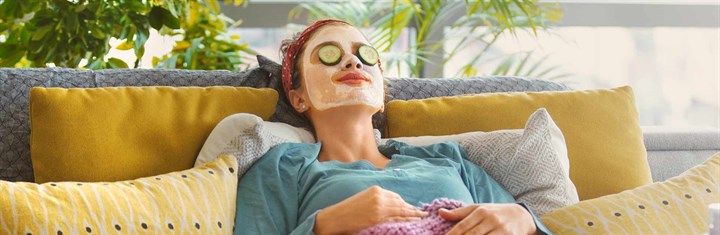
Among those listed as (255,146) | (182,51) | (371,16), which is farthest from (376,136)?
(371,16)

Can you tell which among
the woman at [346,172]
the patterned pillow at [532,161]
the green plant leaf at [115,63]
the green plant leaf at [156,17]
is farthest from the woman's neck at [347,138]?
the green plant leaf at [115,63]

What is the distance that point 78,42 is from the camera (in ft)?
9.18

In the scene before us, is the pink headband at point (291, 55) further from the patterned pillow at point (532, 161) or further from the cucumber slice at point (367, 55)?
the patterned pillow at point (532, 161)

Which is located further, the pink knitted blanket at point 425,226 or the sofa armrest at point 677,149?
the sofa armrest at point 677,149

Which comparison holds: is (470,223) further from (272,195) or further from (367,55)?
(367,55)

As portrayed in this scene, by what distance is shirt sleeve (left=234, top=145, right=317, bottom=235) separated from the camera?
1.93m

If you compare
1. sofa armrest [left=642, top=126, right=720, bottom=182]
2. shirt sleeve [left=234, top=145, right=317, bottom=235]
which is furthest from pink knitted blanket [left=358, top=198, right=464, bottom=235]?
sofa armrest [left=642, top=126, right=720, bottom=182]

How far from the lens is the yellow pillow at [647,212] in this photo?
1814 millimetres

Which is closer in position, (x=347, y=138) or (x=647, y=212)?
(x=647, y=212)

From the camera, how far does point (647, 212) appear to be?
184cm

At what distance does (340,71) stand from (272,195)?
13.8 inches

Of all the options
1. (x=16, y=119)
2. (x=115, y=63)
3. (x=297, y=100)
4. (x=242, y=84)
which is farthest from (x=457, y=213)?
(x=115, y=63)

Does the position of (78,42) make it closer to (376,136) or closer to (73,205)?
(376,136)

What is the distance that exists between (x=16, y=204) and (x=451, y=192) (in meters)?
0.79
